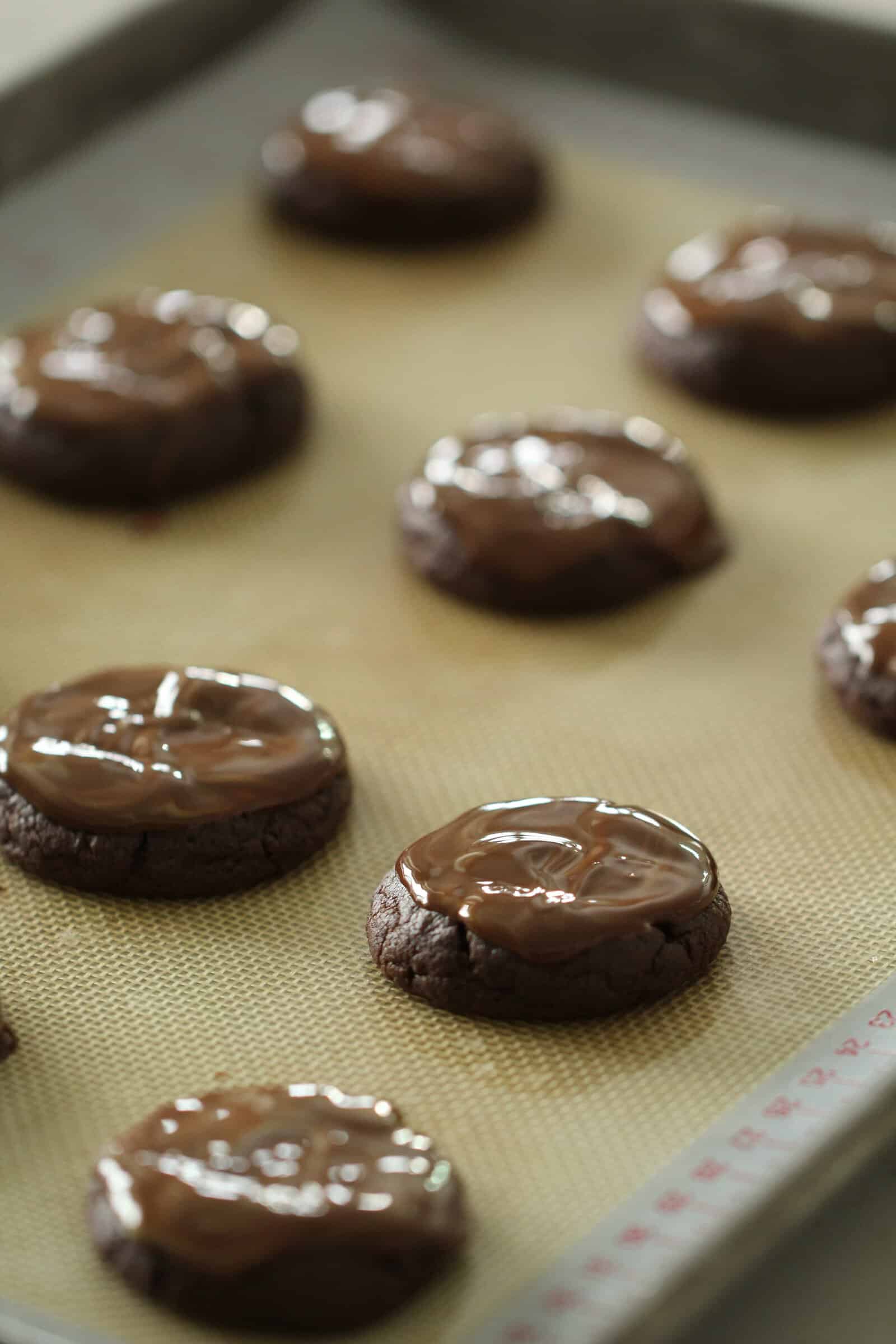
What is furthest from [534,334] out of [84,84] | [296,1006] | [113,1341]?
[113,1341]

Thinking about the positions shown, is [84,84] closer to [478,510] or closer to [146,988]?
[478,510]

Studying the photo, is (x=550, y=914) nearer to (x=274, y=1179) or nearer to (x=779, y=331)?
(x=274, y=1179)

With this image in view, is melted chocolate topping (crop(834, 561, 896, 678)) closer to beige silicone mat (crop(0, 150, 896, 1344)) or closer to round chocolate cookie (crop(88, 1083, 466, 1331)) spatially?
beige silicone mat (crop(0, 150, 896, 1344))

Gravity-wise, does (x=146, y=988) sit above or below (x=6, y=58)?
below

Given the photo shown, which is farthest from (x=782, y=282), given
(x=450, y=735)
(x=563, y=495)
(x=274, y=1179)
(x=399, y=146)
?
(x=274, y=1179)

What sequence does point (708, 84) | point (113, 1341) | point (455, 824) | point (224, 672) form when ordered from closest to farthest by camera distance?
point (113, 1341), point (455, 824), point (224, 672), point (708, 84)

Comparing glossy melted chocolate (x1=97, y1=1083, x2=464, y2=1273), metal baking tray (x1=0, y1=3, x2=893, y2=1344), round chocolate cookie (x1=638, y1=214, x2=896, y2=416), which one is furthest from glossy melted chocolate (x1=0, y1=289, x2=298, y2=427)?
glossy melted chocolate (x1=97, y1=1083, x2=464, y2=1273)
